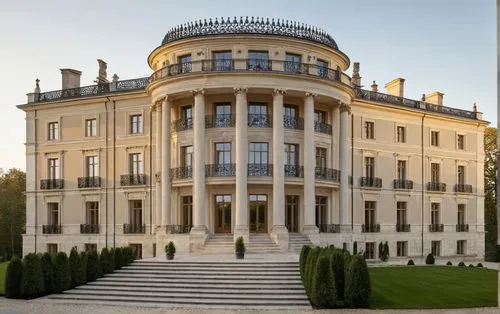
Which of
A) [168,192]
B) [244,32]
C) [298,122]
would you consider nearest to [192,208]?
[168,192]

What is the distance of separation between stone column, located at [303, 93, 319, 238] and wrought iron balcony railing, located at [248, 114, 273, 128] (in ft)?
7.59

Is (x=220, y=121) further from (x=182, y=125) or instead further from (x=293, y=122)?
(x=293, y=122)

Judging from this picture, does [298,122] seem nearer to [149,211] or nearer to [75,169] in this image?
[149,211]

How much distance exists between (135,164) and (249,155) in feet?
33.4

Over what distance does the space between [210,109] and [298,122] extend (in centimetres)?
581

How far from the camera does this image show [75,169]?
4172cm

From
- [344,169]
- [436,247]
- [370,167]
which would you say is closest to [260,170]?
[344,169]

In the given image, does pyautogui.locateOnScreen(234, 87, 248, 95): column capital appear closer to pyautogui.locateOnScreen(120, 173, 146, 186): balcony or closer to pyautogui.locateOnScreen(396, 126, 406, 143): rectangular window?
pyautogui.locateOnScreen(120, 173, 146, 186): balcony

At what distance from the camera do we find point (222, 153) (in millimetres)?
35062

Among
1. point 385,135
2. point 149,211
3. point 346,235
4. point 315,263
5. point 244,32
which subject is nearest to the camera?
point 315,263

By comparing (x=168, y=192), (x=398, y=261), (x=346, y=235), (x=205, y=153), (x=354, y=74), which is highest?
(x=354, y=74)

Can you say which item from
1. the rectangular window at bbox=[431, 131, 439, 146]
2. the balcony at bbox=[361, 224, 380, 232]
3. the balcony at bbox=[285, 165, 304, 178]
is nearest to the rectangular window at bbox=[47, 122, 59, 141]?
the balcony at bbox=[285, 165, 304, 178]

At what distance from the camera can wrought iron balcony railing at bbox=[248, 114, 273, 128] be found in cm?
3469

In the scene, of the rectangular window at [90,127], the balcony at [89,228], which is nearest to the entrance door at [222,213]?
the balcony at [89,228]
